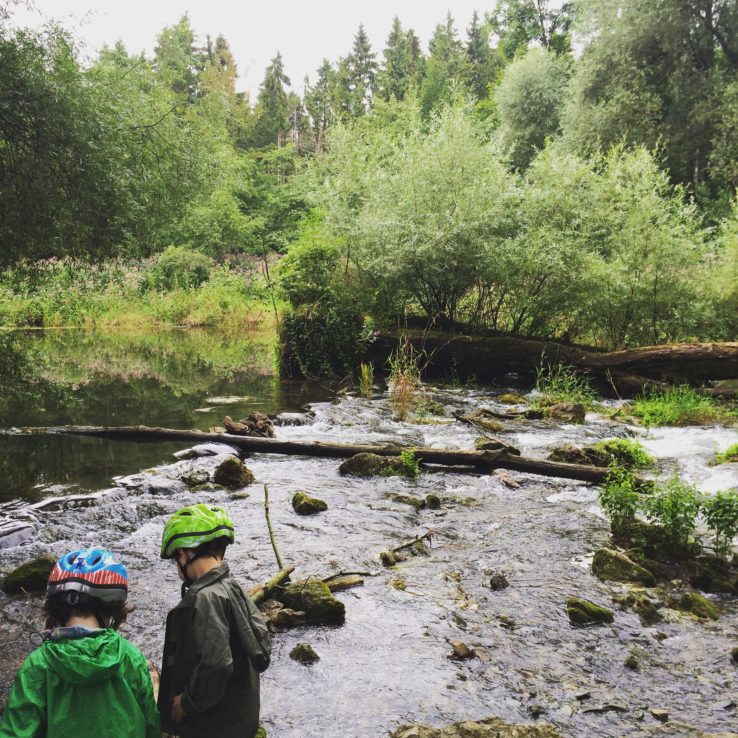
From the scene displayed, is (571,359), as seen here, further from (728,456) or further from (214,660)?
(214,660)

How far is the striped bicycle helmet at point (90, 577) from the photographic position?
228cm

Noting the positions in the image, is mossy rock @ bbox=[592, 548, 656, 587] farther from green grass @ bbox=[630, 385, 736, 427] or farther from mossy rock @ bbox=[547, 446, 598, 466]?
green grass @ bbox=[630, 385, 736, 427]

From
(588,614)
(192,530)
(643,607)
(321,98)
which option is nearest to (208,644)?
(192,530)

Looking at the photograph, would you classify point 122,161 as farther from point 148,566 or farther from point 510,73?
point 510,73

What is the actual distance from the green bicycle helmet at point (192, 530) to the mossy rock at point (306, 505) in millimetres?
4850

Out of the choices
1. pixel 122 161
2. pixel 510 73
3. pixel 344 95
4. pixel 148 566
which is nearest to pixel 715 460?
pixel 148 566

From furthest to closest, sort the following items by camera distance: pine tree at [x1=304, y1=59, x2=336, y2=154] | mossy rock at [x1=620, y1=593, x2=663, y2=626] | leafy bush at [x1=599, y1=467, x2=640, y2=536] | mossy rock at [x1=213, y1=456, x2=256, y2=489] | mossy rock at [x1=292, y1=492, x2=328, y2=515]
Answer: pine tree at [x1=304, y1=59, x2=336, y2=154] < mossy rock at [x1=213, y1=456, x2=256, y2=489] < mossy rock at [x1=292, y1=492, x2=328, y2=515] < leafy bush at [x1=599, y1=467, x2=640, y2=536] < mossy rock at [x1=620, y1=593, x2=663, y2=626]

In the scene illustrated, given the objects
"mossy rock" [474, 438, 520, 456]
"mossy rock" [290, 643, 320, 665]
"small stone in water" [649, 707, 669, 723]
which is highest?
"mossy rock" [474, 438, 520, 456]

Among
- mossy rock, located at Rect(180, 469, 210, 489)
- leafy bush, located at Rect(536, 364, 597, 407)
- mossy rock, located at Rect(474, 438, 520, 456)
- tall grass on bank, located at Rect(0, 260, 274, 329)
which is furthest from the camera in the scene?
tall grass on bank, located at Rect(0, 260, 274, 329)

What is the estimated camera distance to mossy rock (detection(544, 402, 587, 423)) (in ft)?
41.8

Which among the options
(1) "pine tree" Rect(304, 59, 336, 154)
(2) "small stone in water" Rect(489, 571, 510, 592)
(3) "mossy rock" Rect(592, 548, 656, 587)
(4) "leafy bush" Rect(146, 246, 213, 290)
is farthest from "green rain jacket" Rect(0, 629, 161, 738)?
(1) "pine tree" Rect(304, 59, 336, 154)

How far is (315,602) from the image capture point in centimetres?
497

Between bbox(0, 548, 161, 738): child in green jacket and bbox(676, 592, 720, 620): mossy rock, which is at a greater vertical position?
bbox(0, 548, 161, 738): child in green jacket

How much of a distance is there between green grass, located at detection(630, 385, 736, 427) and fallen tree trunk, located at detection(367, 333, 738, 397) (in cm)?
82
